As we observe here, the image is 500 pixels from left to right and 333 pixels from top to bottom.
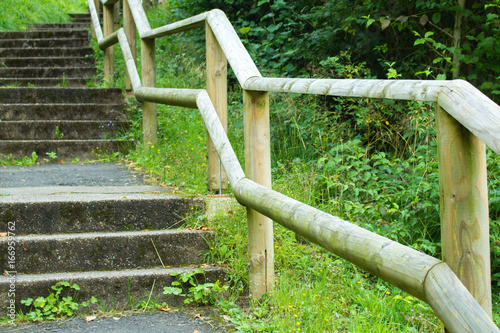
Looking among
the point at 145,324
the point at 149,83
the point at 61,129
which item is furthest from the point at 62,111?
the point at 145,324

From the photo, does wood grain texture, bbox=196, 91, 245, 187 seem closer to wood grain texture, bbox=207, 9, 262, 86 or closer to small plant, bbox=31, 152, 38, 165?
wood grain texture, bbox=207, 9, 262, 86

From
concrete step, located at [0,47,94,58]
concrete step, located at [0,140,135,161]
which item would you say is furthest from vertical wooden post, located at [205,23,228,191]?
concrete step, located at [0,47,94,58]

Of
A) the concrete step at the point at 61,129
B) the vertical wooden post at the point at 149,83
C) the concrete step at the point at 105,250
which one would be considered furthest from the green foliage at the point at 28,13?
the concrete step at the point at 105,250

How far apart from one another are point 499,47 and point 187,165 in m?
2.80

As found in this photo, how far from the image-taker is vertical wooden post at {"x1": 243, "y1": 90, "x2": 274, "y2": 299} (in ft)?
7.70

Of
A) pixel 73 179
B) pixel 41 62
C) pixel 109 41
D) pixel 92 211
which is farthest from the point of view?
pixel 41 62

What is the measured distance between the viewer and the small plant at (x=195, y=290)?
2.38 m

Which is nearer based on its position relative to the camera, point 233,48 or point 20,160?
point 233,48

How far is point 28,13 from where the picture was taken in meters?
10.5

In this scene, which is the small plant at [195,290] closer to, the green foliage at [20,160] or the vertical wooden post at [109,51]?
the green foliage at [20,160]

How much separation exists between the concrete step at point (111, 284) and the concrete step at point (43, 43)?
621cm

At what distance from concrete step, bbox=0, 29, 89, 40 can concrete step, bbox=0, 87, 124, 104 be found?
3211 mm

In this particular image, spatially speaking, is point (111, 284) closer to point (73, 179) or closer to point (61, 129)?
point (73, 179)

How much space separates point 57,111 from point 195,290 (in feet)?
10.6
